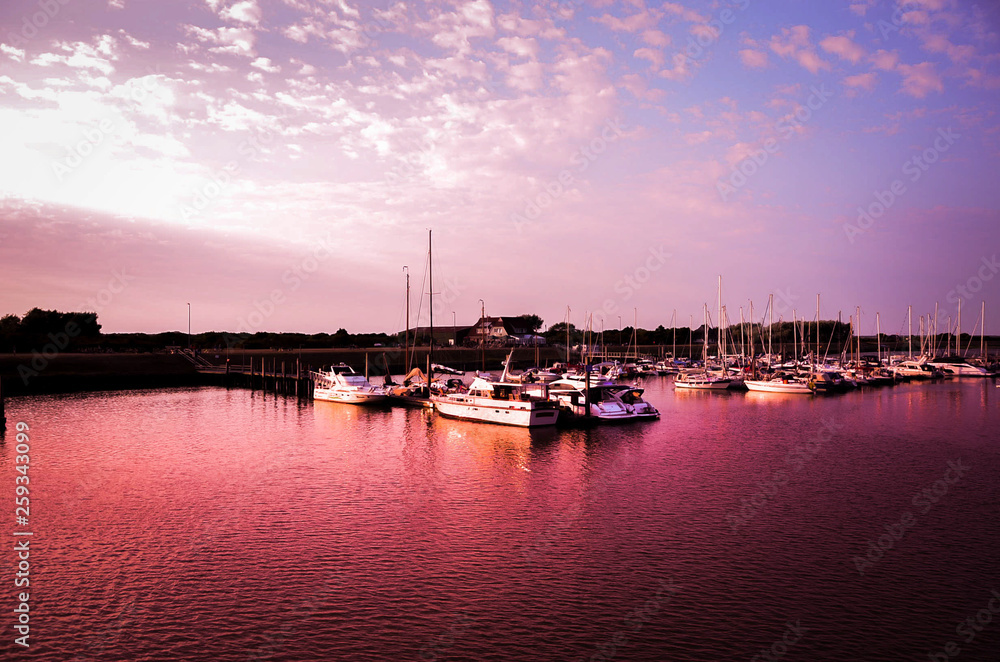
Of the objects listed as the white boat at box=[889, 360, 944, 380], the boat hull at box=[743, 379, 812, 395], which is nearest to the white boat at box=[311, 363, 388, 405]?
the boat hull at box=[743, 379, 812, 395]

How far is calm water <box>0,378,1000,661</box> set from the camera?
13.8 metres

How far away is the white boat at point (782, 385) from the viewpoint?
67.4 meters

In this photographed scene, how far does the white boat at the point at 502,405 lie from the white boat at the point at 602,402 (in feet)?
5.20

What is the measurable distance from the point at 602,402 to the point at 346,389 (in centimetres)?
2317

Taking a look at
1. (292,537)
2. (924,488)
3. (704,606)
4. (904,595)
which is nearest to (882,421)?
(924,488)

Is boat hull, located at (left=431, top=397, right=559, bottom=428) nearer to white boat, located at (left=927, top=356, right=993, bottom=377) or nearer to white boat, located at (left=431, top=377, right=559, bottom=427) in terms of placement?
white boat, located at (left=431, top=377, right=559, bottom=427)

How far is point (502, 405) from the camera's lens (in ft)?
140

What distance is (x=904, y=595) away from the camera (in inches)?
621

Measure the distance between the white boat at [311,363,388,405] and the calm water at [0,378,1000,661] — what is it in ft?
55.2

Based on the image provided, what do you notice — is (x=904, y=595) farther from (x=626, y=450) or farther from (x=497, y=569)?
(x=626, y=450)

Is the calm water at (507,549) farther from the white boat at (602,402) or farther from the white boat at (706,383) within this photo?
the white boat at (706,383)

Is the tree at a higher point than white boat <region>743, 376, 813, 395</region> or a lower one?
higher

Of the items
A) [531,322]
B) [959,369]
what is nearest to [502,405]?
[959,369]

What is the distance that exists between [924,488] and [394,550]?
71.0 feet
